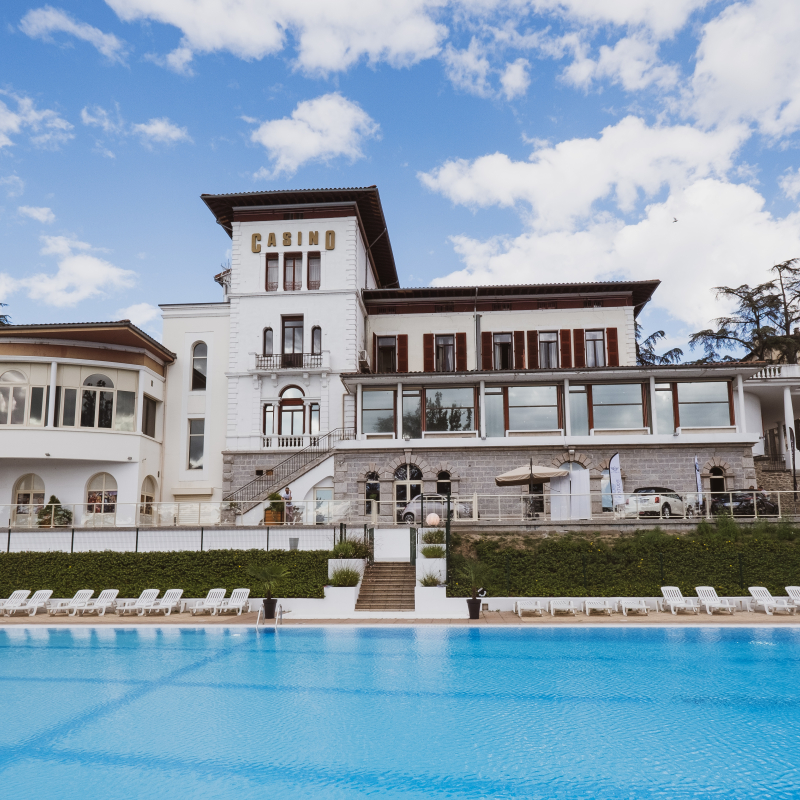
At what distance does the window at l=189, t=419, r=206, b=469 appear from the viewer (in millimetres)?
35062

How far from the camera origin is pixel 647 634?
18.2m

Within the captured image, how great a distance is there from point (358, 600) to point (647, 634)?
330 inches

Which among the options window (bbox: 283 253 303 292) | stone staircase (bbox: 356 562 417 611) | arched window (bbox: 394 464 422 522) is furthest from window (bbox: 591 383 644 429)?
window (bbox: 283 253 303 292)

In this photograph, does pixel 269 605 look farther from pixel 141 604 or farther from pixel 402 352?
pixel 402 352

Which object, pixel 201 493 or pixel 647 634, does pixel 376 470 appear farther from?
pixel 647 634

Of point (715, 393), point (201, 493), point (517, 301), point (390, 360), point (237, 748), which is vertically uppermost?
point (517, 301)

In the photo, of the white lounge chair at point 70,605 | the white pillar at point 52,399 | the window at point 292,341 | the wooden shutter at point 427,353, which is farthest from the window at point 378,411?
the white lounge chair at point 70,605

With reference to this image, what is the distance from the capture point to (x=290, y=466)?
3153 cm

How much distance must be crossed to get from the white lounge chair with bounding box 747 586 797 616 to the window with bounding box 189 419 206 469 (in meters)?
23.8

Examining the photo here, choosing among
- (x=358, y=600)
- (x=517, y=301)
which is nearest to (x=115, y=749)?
(x=358, y=600)

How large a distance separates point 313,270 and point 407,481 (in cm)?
1143

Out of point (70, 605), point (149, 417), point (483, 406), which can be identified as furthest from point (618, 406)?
point (70, 605)

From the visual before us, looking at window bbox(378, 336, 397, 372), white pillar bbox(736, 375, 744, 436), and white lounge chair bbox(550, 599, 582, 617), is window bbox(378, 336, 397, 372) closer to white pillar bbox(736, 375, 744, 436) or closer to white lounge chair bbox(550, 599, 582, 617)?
white pillar bbox(736, 375, 744, 436)

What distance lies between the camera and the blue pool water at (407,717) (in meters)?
8.83
